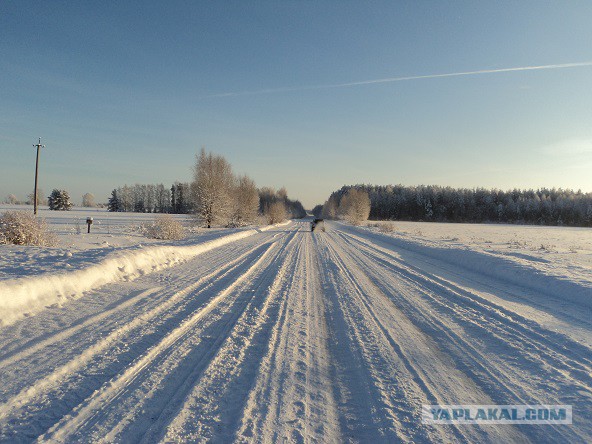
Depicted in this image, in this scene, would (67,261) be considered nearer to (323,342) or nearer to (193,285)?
(193,285)

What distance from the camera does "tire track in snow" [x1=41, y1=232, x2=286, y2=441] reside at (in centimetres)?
270

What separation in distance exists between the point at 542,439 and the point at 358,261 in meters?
10.6

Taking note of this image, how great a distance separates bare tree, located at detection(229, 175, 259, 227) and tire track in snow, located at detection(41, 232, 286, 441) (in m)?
42.1

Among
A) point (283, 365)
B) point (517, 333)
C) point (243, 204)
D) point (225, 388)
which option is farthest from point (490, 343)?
point (243, 204)

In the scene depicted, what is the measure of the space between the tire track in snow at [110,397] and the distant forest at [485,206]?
111372mm

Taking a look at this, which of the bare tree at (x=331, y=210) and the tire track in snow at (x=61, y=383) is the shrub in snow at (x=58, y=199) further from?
the tire track in snow at (x=61, y=383)

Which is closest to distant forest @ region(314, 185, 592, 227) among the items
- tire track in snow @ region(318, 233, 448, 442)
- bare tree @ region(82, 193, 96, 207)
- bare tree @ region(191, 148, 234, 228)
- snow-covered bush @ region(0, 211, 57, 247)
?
bare tree @ region(191, 148, 234, 228)

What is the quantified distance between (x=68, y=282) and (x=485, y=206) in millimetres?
117377

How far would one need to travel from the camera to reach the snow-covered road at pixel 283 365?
2.85 meters

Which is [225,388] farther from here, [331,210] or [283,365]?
[331,210]

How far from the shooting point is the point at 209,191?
39.3 metres

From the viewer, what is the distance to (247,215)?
1983 inches

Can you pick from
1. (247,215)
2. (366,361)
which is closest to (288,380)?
(366,361)

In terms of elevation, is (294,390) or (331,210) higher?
(331,210)
